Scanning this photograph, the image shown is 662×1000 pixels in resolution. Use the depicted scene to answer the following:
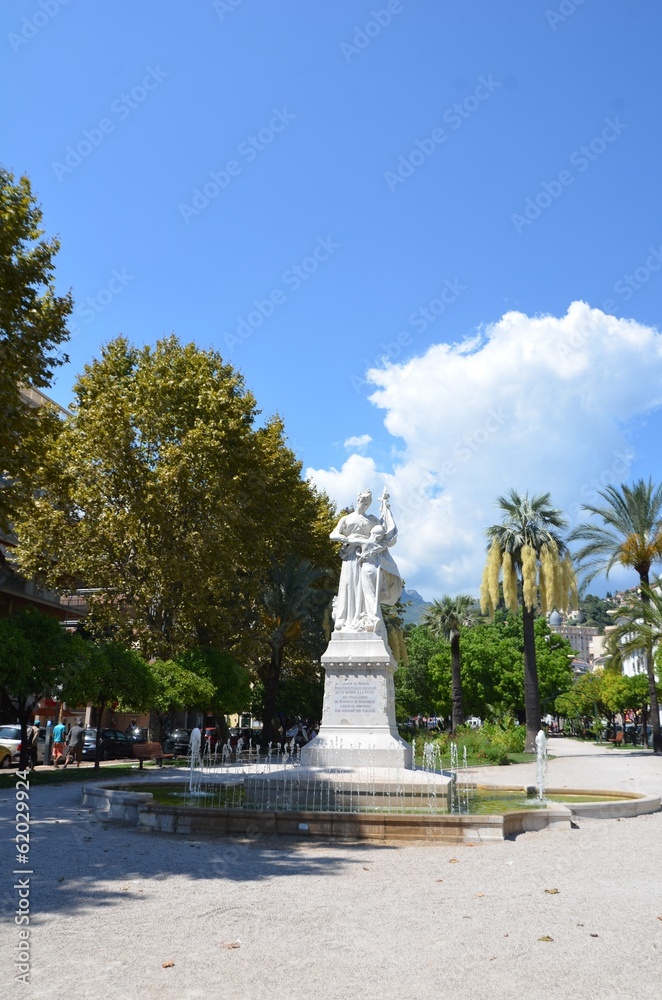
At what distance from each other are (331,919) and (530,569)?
26.8 metres

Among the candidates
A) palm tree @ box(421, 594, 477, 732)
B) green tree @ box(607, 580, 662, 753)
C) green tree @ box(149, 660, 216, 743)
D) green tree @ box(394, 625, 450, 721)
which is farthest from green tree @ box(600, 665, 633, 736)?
green tree @ box(149, 660, 216, 743)

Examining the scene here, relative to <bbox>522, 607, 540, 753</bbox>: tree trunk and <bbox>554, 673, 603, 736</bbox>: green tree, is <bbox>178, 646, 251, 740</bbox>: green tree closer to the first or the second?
<bbox>522, 607, 540, 753</bbox>: tree trunk

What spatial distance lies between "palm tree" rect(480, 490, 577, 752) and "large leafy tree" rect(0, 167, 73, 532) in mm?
19236

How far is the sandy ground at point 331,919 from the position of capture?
4.60 metres

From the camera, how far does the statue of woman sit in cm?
1648

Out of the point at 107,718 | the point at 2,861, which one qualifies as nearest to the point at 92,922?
the point at 2,861

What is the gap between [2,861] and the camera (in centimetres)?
797

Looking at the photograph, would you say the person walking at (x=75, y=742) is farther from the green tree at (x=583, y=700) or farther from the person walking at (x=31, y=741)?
the green tree at (x=583, y=700)

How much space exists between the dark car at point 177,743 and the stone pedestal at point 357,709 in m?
19.8

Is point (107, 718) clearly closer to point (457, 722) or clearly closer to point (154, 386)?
point (457, 722)

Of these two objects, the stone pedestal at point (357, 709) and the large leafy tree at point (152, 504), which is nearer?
the stone pedestal at point (357, 709)

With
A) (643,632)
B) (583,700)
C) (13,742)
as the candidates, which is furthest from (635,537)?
(583,700)

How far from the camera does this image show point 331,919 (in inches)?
237

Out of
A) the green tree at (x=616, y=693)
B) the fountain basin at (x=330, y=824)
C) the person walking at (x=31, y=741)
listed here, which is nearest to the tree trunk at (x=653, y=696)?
the person walking at (x=31, y=741)
